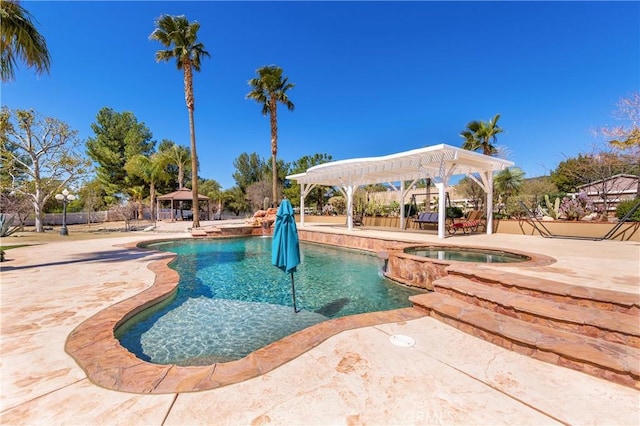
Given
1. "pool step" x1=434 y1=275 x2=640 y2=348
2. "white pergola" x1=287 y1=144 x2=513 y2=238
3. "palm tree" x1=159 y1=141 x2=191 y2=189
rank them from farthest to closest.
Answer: "palm tree" x1=159 y1=141 x2=191 y2=189, "white pergola" x1=287 y1=144 x2=513 y2=238, "pool step" x1=434 y1=275 x2=640 y2=348

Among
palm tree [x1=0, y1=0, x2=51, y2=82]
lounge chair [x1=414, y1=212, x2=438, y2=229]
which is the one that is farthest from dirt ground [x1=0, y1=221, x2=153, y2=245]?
lounge chair [x1=414, y1=212, x2=438, y2=229]

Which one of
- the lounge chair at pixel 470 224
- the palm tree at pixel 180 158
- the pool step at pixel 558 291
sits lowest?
the pool step at pixel 558 291

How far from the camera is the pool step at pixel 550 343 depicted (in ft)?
7.30

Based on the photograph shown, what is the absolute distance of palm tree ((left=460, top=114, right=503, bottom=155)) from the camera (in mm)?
15953

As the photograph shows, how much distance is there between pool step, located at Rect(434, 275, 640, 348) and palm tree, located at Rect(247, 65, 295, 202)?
1644 cm

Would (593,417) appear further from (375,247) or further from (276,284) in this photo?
(375,247)

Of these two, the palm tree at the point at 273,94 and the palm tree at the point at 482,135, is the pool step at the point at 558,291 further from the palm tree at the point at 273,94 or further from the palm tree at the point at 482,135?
the palm tree at the point at 273,94

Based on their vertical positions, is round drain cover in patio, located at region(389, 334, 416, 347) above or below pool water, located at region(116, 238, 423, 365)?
above

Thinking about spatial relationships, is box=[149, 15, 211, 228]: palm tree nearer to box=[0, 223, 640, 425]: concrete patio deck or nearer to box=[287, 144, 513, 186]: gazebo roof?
box=[287, 144, 513, 186]: gazebo roof

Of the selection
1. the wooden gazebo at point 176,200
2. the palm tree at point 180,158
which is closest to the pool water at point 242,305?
the wooden gazebo at point 176,200

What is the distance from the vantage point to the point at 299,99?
20.8 m

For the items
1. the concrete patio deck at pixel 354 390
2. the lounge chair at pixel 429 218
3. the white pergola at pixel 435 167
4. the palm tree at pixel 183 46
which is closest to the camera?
the concrete patio deck at pixel 354 390

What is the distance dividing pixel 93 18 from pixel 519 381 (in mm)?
15027

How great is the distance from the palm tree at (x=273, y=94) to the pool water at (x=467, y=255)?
1310cm
